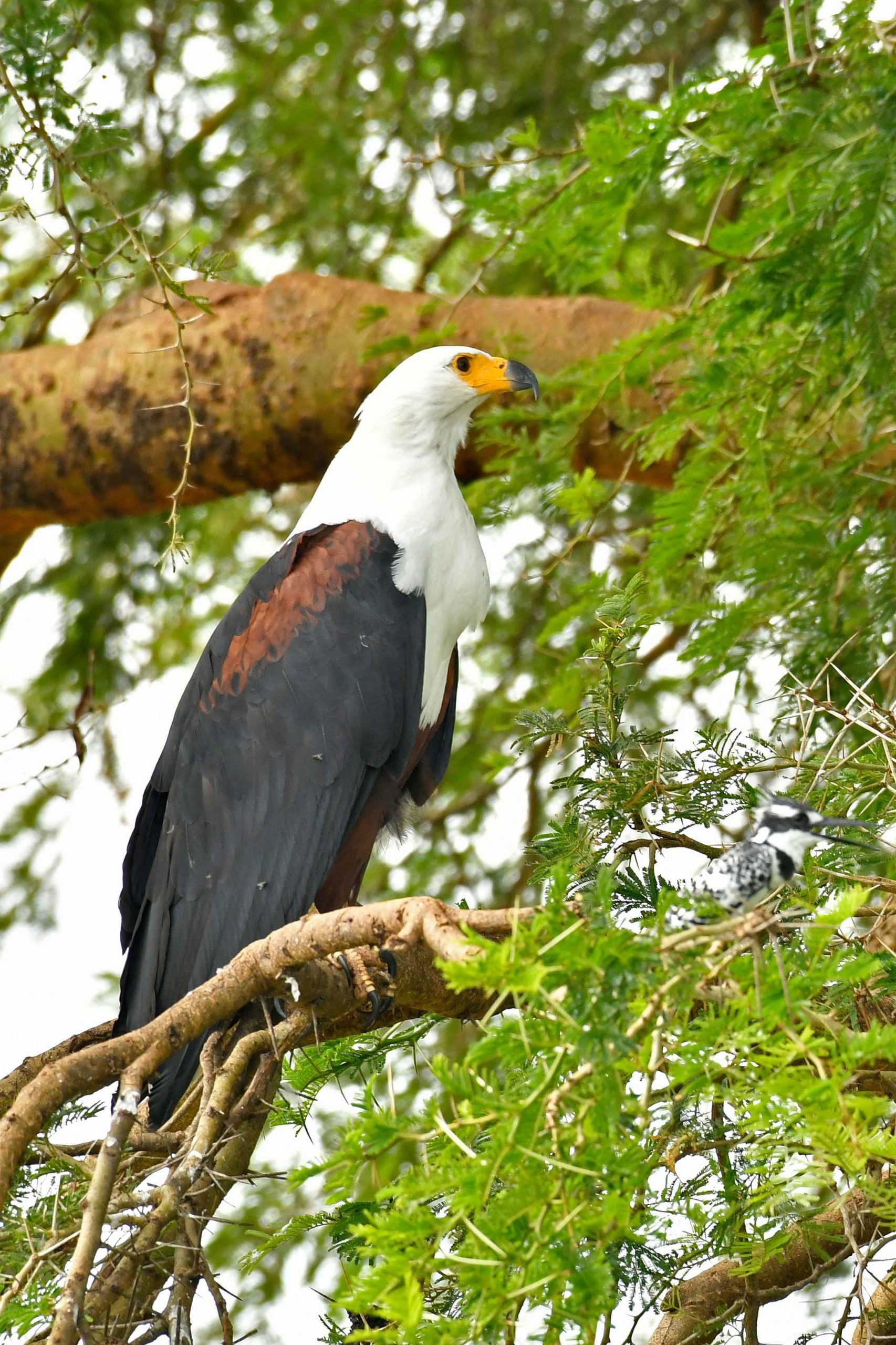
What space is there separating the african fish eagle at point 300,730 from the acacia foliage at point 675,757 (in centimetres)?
30

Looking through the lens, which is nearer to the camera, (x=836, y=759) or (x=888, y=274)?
(x=836, y=759)

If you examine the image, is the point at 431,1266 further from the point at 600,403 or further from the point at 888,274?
the point at 600,403

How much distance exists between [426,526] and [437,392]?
472mm

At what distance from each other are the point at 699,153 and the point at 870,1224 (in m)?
2.27

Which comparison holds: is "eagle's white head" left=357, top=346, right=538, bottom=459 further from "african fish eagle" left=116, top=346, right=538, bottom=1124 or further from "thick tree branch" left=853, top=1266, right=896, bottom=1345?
"thick tree branch" left=853, top=1266, right=896, bottom=1345

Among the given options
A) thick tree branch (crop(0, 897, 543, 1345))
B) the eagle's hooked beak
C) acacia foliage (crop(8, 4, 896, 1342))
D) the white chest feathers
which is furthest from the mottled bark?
thick tree branch (crop(0, 897, 543, 1345))

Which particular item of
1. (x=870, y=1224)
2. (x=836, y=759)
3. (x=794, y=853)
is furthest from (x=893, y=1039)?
(x=836, y=759)

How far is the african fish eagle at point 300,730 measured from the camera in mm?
3432

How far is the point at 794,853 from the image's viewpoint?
1730 millimetres

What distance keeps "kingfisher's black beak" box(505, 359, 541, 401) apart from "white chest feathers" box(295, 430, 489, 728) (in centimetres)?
28

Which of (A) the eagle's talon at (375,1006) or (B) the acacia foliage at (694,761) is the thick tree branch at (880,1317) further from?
(A) the eagle's talon at (375,1006)

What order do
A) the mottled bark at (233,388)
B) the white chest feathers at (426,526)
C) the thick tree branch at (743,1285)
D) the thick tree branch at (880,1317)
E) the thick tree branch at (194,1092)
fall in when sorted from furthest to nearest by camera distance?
the mottled bark at (233,388)
the white chest feathers at (426,526)
the thick tree branch at (743,1285)
the thick tree branch at (880,1317)
the thick tree branch at (194,1092)

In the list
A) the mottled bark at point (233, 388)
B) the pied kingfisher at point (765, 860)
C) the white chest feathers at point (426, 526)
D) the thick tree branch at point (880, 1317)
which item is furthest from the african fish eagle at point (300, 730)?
the pied kingfisher at point (765, 860)

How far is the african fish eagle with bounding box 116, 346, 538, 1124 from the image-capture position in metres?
3.43
